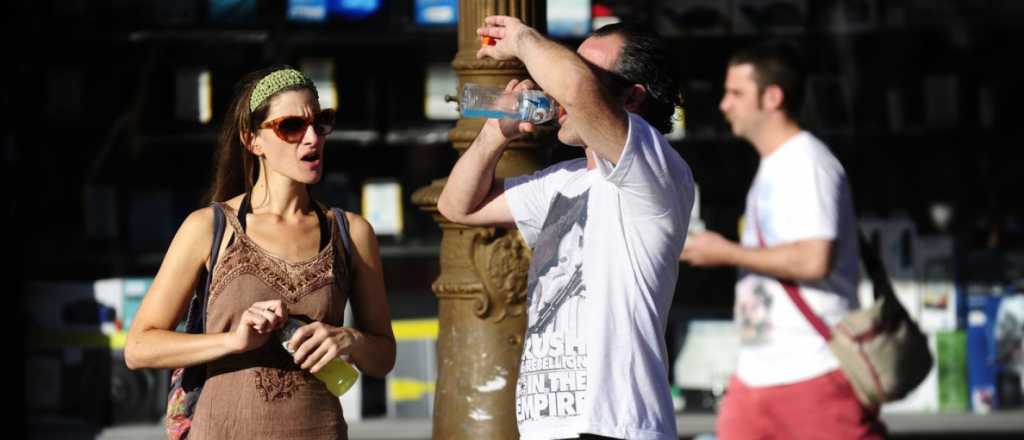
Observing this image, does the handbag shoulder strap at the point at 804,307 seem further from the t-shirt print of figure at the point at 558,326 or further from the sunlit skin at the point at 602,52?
the sunlit skin at the point at 602,52

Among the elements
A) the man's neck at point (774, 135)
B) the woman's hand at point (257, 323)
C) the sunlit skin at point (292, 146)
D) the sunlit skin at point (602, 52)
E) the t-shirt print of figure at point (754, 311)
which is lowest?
the t-shirt print of figure at point (754, 311)

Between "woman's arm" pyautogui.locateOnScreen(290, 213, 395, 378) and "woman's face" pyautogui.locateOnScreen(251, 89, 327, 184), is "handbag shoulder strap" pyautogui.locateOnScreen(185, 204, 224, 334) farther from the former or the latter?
"woman's arm" pyautogui.locateOnScreen(290, 213, 395, 378)

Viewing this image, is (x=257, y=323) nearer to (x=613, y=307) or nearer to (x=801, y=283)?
(x=613, y=307)

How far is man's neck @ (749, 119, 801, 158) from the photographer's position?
257 inches

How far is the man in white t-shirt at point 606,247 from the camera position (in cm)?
397

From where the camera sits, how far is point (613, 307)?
411cm

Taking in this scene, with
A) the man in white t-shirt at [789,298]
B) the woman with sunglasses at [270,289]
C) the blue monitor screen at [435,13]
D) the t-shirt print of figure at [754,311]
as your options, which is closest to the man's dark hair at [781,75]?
the man in white t-shirt at [789,298]

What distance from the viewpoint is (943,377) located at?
A: 9.54 m

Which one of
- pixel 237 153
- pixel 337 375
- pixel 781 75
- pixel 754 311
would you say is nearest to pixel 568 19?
pixel 781 75

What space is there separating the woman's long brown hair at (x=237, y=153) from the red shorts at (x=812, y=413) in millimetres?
2244

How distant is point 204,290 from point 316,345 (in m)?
0.35

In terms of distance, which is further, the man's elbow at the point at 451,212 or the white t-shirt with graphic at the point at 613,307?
the man's elbow at the point at 451,212

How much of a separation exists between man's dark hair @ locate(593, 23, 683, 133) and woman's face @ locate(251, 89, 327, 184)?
734 mm

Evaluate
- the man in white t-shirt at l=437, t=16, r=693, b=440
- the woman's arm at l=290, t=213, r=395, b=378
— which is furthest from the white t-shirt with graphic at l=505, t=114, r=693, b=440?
the woman's arm at l=290, t=213, r=395, b=378
